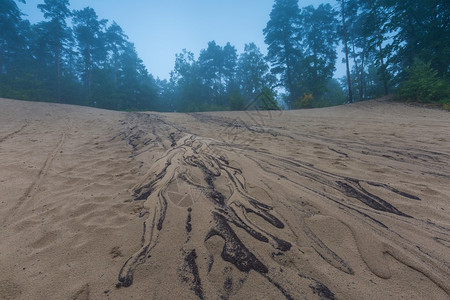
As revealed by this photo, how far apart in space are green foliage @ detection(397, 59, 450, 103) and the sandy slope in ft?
34.2

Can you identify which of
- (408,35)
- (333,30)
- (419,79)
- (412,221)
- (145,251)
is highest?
(333,30)

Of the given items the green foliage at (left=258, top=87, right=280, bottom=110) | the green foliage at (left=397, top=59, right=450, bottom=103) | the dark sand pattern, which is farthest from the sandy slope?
the green foliage at (left=258, top=87, right=280, bottom=110)

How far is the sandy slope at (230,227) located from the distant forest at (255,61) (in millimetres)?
12843

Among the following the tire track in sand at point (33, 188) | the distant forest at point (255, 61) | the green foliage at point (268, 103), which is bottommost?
the tire track in sand at point (33, 188)

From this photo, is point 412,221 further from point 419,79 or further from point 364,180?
point 419,79

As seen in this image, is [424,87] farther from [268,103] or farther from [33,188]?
[33,188]

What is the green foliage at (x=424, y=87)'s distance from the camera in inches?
363

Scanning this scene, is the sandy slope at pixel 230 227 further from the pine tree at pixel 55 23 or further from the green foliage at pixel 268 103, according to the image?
the pine tree at pixel 55 23

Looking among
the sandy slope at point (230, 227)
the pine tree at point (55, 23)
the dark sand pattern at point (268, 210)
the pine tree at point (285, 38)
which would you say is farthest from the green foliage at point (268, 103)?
the pine tree at point (55, 23)

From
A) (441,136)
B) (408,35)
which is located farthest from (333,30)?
(441,136)

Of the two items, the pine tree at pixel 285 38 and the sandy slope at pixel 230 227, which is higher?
the pine tree at pixel 285 38

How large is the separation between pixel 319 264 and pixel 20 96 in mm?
26414

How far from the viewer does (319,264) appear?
1.20 meters

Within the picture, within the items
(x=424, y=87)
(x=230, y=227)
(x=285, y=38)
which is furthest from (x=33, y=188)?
(x=285, y=38)
